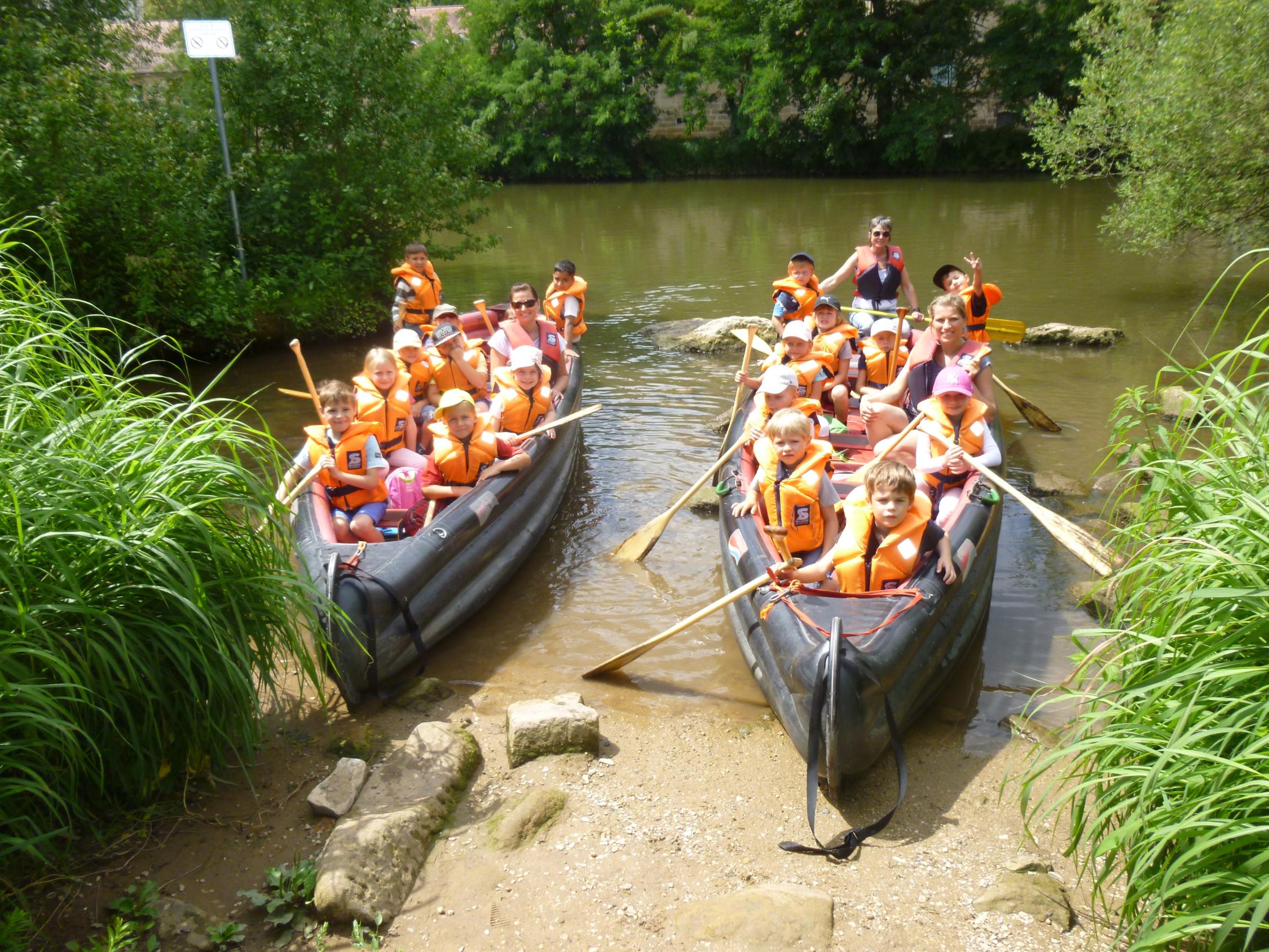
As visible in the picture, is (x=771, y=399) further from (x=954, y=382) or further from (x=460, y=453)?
(x=460, y=453)

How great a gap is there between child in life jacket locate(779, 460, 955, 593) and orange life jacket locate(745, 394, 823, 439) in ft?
2.47

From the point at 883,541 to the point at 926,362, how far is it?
2.21 meters

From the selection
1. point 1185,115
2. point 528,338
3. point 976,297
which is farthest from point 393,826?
point 1185,115

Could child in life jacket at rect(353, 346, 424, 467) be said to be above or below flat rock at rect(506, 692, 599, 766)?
above

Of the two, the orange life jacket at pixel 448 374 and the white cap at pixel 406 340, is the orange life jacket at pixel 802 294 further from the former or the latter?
the white cap at pixel 406 340

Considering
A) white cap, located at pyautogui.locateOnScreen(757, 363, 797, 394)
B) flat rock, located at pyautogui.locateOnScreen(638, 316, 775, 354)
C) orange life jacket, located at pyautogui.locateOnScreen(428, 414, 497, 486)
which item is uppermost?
white cap, located at pyautogui.locateOnScreen(757, 363, 797, 394)

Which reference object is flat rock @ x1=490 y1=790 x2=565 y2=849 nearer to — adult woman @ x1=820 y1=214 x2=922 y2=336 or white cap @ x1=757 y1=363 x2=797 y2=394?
white cap @ x1=757 y1=363 x2=797 y2=394

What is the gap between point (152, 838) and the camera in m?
3.21

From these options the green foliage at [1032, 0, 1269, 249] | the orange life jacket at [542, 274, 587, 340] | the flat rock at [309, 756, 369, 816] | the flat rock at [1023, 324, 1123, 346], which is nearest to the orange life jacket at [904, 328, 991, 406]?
the orange life jacket at [542, 274, 587, 340]

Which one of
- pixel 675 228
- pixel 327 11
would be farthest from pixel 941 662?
pixel 675 228

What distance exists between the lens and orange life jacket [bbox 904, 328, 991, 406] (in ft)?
19.5

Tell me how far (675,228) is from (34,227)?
12559 millimetres

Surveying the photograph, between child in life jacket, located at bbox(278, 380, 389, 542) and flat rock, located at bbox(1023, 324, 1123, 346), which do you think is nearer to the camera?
child in life jacket, located at bbox(278, 380, 389, 542)

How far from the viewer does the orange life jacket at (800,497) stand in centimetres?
455
